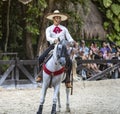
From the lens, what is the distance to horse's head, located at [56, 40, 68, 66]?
33.8ft

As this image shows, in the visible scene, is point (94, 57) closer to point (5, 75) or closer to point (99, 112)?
point (5, 75)

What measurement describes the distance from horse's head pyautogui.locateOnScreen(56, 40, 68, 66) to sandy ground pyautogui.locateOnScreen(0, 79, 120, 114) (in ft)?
6.45

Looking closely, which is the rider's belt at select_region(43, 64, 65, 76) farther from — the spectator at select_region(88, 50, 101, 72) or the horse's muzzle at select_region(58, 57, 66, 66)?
the spectator at select_region(88, 50, 101, 72)

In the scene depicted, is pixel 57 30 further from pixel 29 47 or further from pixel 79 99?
pixel 29 47

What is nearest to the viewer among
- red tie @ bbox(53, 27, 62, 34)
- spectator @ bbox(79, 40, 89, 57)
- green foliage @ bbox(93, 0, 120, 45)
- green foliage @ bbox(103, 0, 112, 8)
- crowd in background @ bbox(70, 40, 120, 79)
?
red tie @ bbox(53, 27, 62, 34)

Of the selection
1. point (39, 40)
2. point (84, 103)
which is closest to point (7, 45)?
point (39, 40)

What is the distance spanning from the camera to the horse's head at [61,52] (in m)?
10.3

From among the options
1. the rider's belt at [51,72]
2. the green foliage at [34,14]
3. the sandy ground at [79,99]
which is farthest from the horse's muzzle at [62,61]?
the green foliage at [34,14]

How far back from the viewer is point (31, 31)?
20969 millimetres

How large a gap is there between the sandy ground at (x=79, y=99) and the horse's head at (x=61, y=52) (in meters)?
1.97

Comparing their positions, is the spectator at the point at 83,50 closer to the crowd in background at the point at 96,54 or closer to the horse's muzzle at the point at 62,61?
the crowd in background at the point at 96,54

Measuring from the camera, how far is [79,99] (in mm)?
14844

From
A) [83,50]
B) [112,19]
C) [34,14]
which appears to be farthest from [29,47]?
[112,19]

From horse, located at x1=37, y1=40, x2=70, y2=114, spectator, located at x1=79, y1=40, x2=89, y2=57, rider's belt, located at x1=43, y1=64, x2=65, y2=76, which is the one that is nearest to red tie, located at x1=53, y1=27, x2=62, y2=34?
horse, located at x1=37, y1=40, x2=70, y2=114
